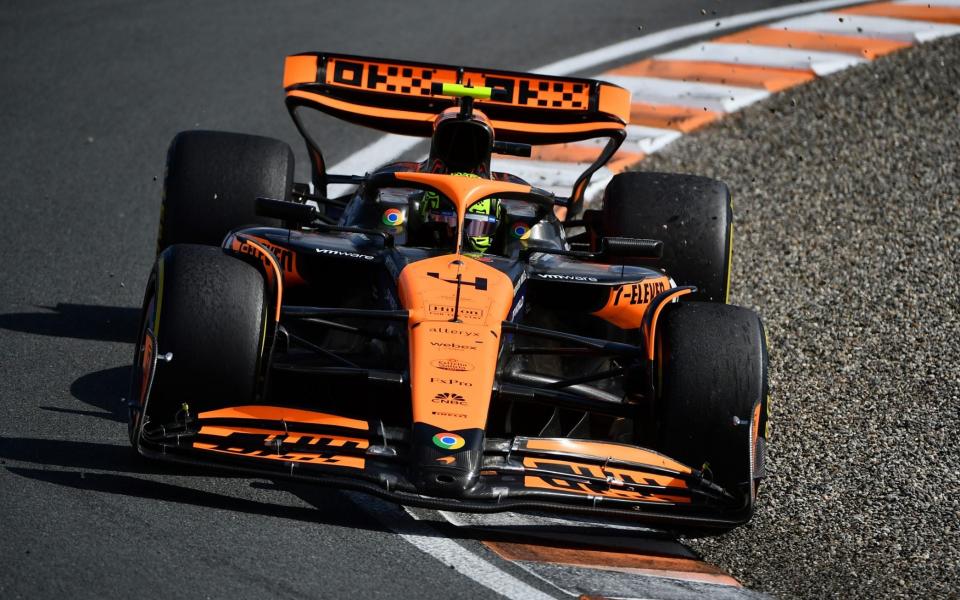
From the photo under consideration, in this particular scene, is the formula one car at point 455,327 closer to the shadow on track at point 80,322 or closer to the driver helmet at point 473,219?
the driver helmet at point 473,219

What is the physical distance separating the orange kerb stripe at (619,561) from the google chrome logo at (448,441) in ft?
1.36

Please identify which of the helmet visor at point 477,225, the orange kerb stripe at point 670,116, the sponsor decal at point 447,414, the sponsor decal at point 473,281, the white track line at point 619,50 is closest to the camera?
the sponsor decal at point 447,414

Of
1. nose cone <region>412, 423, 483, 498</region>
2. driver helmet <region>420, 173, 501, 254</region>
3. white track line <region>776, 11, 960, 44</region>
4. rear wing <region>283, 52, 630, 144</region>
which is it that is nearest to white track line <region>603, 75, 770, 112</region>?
white track line <region>776, 11, 960, 44</region>

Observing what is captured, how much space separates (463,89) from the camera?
751 centimetres

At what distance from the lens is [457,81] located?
8164 mm

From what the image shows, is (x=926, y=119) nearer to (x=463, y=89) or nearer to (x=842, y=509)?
(x=463, y=89)

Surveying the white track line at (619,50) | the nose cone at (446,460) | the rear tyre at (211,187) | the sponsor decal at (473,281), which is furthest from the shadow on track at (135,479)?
the white track line at (619,50)

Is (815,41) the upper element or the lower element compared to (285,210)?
upper

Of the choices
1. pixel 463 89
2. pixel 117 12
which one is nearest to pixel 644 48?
pixel 117 12

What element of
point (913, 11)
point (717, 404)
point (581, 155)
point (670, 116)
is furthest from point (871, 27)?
point (717, 404)

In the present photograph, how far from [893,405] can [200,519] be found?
382 cm

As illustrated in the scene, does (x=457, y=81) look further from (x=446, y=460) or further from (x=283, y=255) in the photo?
(x=446, y=460)

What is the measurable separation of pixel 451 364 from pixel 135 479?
1.34 m

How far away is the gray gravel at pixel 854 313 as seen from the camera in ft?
19.0
